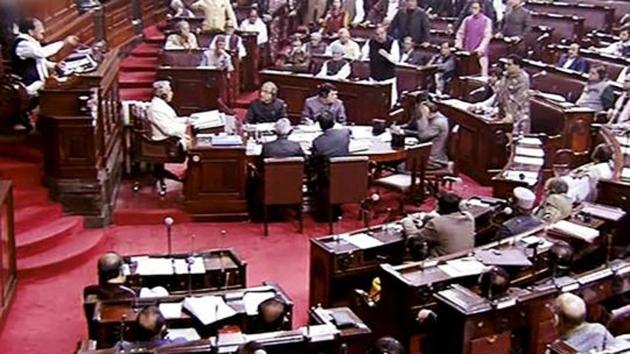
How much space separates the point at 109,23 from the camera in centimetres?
1532

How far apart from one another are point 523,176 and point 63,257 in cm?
480

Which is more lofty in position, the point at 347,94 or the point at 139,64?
the point at 139,64

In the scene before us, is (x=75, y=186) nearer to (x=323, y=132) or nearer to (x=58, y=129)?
(x=58, y=129)

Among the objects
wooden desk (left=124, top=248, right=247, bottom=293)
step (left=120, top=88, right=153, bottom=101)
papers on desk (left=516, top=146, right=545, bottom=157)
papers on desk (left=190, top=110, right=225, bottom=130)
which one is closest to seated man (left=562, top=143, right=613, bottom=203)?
papers on desk (left=516, top=146, right=545, bottom=157)

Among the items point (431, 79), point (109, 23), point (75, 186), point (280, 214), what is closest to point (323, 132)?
point (280, 214)

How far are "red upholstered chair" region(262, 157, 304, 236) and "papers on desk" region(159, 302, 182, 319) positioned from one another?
3.56m

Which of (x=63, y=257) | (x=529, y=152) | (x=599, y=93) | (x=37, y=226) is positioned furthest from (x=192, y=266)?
(x=599, y=93)

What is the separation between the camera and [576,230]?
811cm

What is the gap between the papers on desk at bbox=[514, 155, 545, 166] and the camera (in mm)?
11356

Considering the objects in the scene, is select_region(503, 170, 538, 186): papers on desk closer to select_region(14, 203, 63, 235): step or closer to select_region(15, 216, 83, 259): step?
select_region(15, 216, 83, 259): step

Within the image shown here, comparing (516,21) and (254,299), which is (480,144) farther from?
(254,299)

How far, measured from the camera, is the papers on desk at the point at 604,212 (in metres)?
8.41

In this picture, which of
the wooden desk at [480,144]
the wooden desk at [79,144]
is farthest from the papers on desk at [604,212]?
the wooden desk at [79,144]

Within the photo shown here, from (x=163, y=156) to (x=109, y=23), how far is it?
194 inches
